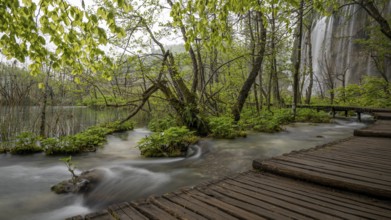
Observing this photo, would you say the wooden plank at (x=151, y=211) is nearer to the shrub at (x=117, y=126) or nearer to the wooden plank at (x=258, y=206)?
the wooden plank at (x=258, y=206)

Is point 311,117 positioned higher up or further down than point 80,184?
higher up

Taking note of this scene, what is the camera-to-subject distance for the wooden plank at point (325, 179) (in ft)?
9.23

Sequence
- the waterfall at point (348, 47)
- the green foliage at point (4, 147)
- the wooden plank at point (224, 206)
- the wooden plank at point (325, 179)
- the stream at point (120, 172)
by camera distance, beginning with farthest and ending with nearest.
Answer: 1. the waterfall at point (348, 47)
2. the green foliage at point (4, 147)
3. the stream at point (120, 172)
4. the wooden plank at point (325, 179)
5. the wooden plank at point (224, 206)

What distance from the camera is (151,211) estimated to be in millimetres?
2596

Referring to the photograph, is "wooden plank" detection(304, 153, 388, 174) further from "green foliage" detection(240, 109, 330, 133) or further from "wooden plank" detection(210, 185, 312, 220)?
"green foliage" detection(240, 109, 330, 133)

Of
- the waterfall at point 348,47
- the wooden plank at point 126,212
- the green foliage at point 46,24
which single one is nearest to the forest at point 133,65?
the green foliage at point 46,24

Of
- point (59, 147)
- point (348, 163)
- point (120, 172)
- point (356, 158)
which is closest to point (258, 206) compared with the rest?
point (348, 163)

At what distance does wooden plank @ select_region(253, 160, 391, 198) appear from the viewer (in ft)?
9.23

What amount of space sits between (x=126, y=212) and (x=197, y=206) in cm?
81

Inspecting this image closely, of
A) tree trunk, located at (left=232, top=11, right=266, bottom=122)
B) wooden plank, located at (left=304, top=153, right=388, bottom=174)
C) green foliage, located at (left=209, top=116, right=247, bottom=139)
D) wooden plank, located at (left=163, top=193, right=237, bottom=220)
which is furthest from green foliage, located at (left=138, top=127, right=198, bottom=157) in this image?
tree trunk, located at (left=232, top=11, right=266, bottom=122)

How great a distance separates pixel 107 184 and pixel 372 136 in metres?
7.18

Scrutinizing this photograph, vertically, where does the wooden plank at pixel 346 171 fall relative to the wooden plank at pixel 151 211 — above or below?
above

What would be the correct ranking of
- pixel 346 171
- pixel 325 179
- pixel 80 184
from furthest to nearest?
1. pixel 80 184
2. pixel 346 171
3. pixel 325 179

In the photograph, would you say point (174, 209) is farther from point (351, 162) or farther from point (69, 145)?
point (69, 145)
